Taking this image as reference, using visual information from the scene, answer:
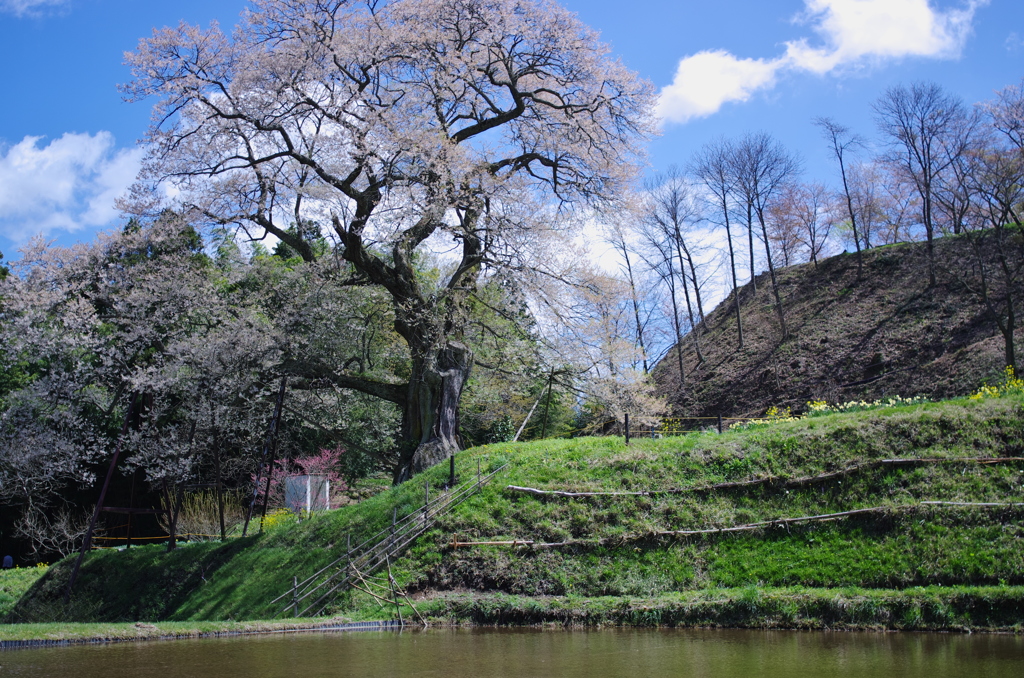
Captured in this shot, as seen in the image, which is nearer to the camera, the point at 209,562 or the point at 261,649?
the point at 261,649

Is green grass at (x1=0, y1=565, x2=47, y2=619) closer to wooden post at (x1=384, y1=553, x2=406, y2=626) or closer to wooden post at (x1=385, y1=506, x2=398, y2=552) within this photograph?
wooden post at (x1=385, y1=506, x2=398, y2=552)

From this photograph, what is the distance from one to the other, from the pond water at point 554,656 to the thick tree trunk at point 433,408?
8.19m

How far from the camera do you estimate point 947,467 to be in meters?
12.6

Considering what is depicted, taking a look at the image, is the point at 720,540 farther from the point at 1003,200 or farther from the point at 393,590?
the point at 1003,200

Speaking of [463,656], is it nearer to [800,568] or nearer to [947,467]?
[800,568]

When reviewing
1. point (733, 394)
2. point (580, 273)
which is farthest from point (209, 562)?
point (733, 394)

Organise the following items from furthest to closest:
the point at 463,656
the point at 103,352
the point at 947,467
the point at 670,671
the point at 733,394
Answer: the point at 733,394
the point at 103,352
the point at 947,467
the point at 463,656
the point at 670,671

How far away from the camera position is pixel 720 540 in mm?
12594

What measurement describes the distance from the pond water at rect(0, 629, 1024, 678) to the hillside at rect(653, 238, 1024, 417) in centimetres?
2352

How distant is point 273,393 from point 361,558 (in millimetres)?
9022

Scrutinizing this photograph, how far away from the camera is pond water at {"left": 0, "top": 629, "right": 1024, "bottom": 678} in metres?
6.85

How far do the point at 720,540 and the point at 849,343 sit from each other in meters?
27.2

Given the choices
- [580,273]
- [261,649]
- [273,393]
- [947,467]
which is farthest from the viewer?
[273,393]

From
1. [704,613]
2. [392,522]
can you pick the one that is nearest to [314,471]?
[392,522]
